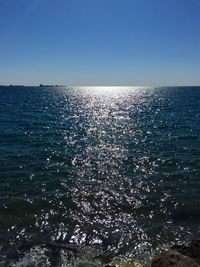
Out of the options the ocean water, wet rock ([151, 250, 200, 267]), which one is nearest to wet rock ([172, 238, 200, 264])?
wet rock ([151, 250, 200, 267])

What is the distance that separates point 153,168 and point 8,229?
14.8 m

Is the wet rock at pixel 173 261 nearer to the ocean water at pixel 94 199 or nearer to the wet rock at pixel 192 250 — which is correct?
the wet rock at pixel 192 250

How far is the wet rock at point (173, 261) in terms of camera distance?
1098 cm

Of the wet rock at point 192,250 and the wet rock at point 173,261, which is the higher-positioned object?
the wet rock at point 173,261

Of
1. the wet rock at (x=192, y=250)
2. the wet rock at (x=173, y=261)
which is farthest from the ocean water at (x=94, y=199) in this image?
the wet rock at (x=173, y=261)

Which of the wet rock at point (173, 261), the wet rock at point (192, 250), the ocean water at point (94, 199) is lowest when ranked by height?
the ocean water at point (94, 199)

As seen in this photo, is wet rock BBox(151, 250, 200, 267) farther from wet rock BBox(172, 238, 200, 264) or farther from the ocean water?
the ocean water

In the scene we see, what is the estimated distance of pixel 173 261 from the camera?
11102 millimetres

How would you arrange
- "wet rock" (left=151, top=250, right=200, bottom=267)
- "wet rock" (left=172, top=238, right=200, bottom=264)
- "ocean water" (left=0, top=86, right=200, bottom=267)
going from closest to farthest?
"wet rock" (left=151, top=250, right=200, bottom=267) < "wet rock" (left=172, top=238, right=200, bottom=264) < "ocean water" (left=0, top=86, right=200, bottom=267)

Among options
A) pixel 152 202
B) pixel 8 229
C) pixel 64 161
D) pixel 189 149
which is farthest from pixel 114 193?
pixel 189 149

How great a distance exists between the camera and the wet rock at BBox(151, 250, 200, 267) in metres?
11.0

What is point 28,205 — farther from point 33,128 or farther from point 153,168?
point 33,128

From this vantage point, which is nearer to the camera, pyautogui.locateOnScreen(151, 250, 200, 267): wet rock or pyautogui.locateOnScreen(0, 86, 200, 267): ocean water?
pyautogui.locateOnScreen(151, 250, 200, 267): wet rock

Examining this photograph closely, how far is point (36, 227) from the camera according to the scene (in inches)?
723
